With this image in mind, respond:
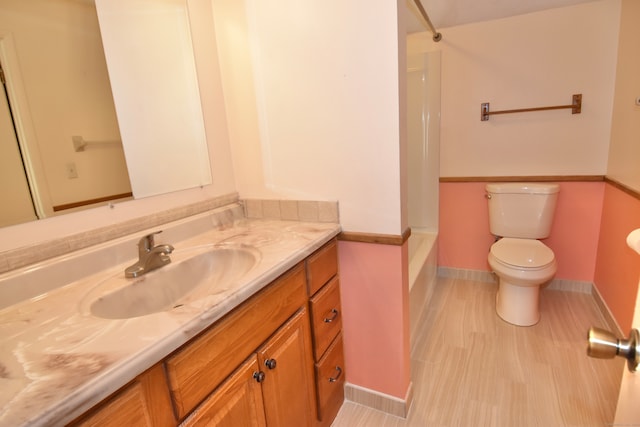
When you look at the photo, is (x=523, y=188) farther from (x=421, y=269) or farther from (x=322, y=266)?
(x=322, y=266)

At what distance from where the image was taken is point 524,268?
1869 mm

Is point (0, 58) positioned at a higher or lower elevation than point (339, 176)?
higher

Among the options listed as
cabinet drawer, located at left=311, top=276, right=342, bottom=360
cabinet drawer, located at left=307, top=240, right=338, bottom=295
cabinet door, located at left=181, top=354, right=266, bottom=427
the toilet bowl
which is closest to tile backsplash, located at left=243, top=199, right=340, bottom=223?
cabinet drawer, located at left=307, top=240, right=338, bottom=295

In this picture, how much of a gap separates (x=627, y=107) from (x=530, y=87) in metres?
0.55

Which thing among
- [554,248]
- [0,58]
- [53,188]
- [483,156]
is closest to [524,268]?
[554,248]

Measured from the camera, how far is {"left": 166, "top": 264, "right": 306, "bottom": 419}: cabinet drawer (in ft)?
2.27

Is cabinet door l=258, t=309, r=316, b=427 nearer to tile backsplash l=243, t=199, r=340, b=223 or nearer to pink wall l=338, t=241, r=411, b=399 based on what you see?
pink wall l=338, t=241, r=411, b=399

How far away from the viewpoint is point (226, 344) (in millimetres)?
803

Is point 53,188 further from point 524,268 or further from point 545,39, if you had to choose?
point 545,39

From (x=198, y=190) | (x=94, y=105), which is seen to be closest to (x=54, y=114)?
(x=94, y=105)

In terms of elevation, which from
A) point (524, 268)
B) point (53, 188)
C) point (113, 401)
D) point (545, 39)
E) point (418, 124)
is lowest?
point (524, 268)

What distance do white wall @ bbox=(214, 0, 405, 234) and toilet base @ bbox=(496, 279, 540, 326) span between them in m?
1.25

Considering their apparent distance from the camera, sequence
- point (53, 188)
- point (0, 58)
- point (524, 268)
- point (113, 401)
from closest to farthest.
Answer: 1. point (113, 401)
2. point (0, 58)
3. point (53, 188)
4. point (524, 268)

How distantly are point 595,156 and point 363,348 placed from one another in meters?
2.00
